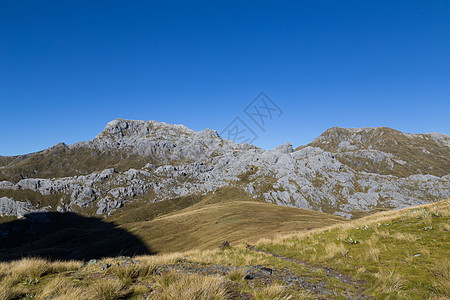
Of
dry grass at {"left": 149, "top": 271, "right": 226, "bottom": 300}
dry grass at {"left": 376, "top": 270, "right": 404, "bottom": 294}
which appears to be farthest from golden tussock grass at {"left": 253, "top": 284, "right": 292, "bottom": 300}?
dry grass at {"left": 376, "top": 270, "right": 404, "bottom": 294}

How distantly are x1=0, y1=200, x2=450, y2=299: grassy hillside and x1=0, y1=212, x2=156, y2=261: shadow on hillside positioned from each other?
48.6 metres

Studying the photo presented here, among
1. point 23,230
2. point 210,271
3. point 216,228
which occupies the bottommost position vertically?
point 23,230

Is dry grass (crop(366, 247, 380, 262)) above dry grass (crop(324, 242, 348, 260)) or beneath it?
above

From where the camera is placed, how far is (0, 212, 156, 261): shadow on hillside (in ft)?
215

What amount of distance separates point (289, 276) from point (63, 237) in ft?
431

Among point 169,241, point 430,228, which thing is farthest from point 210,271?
point 169,241

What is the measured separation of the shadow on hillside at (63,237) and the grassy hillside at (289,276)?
48602 mm

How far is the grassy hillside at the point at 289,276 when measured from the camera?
649 cm

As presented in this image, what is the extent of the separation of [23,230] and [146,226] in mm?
172101

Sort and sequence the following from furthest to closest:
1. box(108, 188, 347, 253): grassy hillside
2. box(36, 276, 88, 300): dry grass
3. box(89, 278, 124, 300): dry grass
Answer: box(108, 188, 347, 253): grassy hillside
box(89, 278, 124, 300): dry grass
box(36, 276, 88, 300): dry grass

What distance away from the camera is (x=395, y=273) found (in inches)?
370

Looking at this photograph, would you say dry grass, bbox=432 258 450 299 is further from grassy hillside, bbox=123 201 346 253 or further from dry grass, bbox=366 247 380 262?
grassy hillside, bbox=123 201 346 253

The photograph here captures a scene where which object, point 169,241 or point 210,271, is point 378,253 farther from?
point 169,241

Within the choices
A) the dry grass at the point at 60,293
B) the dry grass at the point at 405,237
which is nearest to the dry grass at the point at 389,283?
the dry grass at the point at 405,237
